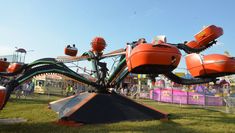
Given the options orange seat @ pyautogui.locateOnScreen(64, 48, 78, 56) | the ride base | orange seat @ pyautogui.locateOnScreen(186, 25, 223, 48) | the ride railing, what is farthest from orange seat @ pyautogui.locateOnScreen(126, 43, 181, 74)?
the ride railing

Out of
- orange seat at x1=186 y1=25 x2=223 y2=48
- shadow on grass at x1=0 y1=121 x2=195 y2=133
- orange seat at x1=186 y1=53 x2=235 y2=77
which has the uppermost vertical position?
orange seat at x1=186 y1=25 x2=223 y2=48

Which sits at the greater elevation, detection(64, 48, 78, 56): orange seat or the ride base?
detection(64, 48, 78, 56): orange seat

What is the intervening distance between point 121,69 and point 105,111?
5.40ft

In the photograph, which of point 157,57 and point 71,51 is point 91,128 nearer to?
point 157,57

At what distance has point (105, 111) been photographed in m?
8.42

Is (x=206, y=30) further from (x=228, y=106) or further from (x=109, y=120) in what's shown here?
(x=228, y=106)

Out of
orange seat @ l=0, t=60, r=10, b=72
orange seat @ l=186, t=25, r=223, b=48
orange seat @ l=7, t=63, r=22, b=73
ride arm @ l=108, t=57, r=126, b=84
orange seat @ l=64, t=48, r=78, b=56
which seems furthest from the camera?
orange seat @ l=64, t=48, r=78, b=56

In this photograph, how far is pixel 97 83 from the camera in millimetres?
9805

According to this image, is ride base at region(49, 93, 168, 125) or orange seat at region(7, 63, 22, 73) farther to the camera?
orange seat at region(7, 63, 22, 73)

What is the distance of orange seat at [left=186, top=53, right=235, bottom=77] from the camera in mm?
4879

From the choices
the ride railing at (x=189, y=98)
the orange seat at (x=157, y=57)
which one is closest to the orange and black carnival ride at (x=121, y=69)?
the orange seat at (x=157, y=57)

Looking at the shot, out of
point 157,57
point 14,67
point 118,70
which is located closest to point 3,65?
point 14,67

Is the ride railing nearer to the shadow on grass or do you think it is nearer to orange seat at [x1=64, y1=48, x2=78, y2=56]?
orange seat at [x1=64, y1=48, x2=78, y2=56]

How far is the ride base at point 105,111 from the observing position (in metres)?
7.90
